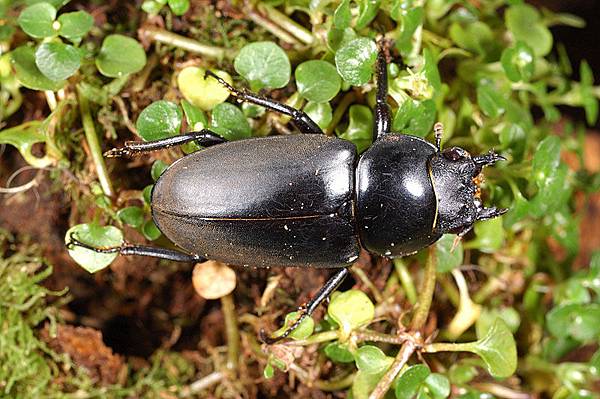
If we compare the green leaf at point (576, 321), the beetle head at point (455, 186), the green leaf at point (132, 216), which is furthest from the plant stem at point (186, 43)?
the green leaf at point (576, 321)

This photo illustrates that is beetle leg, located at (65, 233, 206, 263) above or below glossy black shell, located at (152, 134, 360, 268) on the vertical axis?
below

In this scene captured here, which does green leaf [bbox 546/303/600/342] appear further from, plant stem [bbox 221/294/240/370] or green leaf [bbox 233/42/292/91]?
green leaf [bbox 233/42/292/91]

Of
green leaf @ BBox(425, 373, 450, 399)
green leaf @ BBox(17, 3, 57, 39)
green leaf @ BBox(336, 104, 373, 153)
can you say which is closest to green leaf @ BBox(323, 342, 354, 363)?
green leaf @ BBox(425, 373, 450, 399)

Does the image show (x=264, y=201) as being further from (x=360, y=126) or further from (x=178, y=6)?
(x=178, y=6)

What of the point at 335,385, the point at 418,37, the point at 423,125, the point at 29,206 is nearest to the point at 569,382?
the point at 335,385

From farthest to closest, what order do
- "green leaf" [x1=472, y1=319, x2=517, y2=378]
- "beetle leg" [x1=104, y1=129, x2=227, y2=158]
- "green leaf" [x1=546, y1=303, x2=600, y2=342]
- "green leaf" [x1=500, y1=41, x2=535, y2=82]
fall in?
"green leaf" [x1=546, y1=303, x2=600, y2=342] → "green leaf" [x1=500, y1=41, x2=535, y2=82] → "green leaf" [x1=472, y1=319, x2=517, y2=378] → "beetle leg" [x1=104, y1=129, x2=227, y2=158]

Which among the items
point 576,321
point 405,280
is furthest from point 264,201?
point 576,321
